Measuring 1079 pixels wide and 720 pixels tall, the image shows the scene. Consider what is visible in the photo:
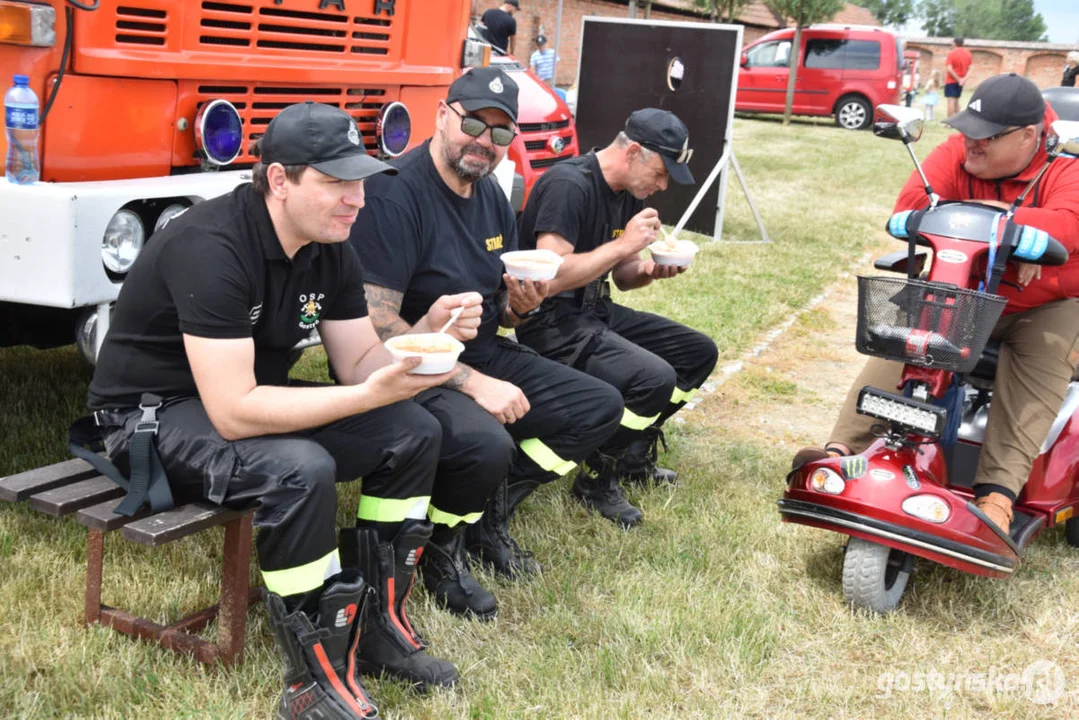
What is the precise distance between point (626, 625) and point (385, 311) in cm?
129

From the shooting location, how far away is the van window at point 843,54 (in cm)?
2762

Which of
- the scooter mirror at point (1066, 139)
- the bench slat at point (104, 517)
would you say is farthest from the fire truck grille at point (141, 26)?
the scooter mirror at point (1066, 139)

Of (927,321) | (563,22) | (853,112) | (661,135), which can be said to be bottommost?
(927,321)

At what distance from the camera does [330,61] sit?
15.5ft

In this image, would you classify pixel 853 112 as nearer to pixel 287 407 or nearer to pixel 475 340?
pixel 475 340

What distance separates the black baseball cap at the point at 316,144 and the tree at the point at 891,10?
94.0 m

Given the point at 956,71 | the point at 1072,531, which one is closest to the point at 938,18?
the point at 956,71

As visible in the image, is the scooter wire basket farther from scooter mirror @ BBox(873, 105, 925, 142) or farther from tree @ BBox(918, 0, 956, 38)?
tree @ BBox(918, 0, 956, 38)

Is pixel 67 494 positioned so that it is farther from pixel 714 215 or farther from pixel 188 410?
pixel 714 215

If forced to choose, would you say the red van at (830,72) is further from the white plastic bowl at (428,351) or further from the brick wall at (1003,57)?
the brick wall at (1003,57)

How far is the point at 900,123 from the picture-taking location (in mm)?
4148

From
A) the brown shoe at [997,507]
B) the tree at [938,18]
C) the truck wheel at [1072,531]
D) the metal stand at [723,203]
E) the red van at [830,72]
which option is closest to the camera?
the brown shoe at [997,507]

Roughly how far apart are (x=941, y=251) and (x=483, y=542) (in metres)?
1.91

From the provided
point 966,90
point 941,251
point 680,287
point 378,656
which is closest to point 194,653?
point 378,656
